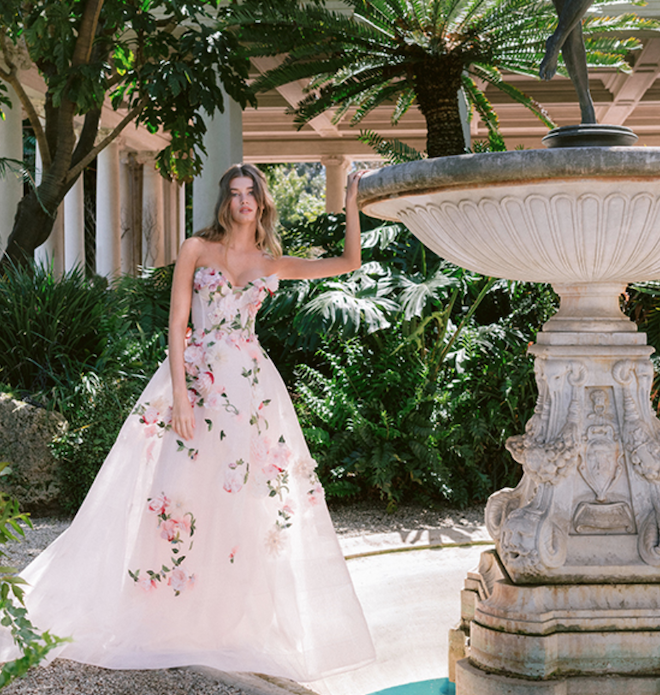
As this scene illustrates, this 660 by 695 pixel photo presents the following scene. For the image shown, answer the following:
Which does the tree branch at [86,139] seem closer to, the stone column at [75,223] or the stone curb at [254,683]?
the stone curb at [254,683]

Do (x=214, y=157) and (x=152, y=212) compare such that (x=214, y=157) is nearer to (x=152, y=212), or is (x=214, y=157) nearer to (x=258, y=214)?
(x=258, y=214)

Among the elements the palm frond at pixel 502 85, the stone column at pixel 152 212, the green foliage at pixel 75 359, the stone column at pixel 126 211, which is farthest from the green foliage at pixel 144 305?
the stone column at pixel 126 211

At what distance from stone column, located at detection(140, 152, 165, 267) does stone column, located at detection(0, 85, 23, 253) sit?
26.6ft

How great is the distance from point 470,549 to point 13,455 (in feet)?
9.54

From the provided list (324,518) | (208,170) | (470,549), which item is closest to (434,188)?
(324,518)

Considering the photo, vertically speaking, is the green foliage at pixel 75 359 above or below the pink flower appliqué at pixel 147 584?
above

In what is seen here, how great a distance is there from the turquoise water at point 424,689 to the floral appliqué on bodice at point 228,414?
0.74 m

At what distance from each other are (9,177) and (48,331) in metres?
5.67

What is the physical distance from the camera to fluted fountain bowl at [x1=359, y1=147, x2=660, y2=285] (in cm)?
223

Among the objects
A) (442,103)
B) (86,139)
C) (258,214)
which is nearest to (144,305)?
(86,139)

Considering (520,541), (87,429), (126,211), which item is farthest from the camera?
(126,211)

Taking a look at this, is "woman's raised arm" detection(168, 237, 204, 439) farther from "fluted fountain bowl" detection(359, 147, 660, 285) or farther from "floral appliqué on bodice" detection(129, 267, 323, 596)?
"fluted fountain bowl" detection(359, 147, 660, 285)

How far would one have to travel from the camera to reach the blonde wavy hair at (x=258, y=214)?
9.46ft

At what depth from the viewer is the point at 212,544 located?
2.78 meters
